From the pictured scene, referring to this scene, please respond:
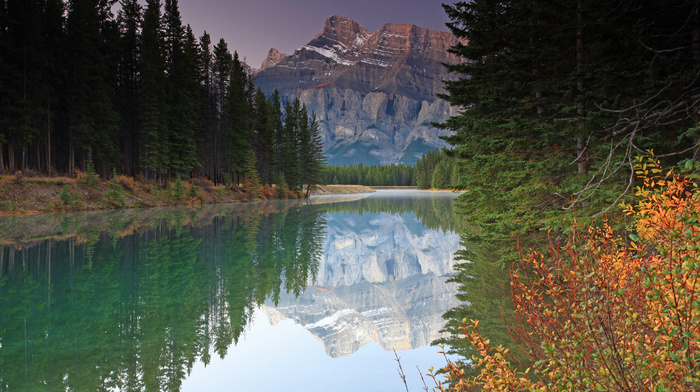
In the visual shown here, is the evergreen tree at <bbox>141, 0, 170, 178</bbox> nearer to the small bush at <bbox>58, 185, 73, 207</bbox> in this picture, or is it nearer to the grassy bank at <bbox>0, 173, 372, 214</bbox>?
the grassy bank at <bbox>0, 173, 372, 214</bbox>

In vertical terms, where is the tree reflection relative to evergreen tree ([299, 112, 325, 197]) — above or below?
below

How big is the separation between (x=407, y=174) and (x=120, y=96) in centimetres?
14501

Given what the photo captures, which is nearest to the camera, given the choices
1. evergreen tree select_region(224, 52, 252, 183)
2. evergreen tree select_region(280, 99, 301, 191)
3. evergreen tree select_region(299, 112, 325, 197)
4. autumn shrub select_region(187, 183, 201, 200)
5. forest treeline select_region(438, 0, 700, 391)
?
forest treeline select_region(438, 0, 700, 391)

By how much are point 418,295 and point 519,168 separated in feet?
15.8

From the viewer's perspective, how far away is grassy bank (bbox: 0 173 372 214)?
28.3 m

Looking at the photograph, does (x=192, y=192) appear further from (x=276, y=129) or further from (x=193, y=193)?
(x=276, y=129)

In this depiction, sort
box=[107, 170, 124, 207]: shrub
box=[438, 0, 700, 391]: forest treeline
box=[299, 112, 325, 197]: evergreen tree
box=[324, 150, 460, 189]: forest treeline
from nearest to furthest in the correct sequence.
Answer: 1. box=[438, 0, 700, 391]: forest treeline
2. box=[107, 170, 124, 207]: shrub
3. box=[299, 112, 325, 197]: evergreen tree
4. box=[324, 150, 460, 189]: forest treeline

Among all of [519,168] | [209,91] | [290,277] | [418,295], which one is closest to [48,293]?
[290,277]

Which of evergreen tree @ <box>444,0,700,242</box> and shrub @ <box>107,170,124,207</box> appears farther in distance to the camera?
shrub @ <box>107,170,124,207</box>

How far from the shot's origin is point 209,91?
186 feet

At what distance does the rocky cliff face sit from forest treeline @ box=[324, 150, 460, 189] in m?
96.7

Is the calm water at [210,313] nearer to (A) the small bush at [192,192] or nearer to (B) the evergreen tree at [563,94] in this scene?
(B) the evergreen tree at [563,94]

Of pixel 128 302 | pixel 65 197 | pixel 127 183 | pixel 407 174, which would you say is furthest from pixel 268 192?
pixel 407 174

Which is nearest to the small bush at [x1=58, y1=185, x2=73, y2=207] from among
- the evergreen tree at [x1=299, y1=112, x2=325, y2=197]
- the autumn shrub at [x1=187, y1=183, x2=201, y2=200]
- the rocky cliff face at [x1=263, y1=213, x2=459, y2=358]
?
the autumn shrub at [x1=187, y1=183, x2=201, y2=200]
